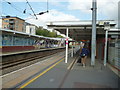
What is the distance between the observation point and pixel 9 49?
1783 centimetres

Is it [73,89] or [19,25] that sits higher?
[19,25]

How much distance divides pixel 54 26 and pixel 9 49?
33.0 ft

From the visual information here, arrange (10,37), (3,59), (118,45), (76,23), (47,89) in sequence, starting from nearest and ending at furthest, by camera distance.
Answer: (47,89), (118,45), (76,23), (3,59), (10,37)

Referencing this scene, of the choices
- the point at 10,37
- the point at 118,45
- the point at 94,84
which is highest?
the point at 10,37

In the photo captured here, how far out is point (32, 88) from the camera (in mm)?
4617

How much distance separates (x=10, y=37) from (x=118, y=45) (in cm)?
1419

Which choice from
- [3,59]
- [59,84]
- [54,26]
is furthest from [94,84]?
[3,59]

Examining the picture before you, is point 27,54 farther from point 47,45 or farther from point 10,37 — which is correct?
point 47,45

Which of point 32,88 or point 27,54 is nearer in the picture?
point 32,88

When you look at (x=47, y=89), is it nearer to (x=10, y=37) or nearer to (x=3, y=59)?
(x=3, y=59)

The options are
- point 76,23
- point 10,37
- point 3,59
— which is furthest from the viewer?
point 10,37

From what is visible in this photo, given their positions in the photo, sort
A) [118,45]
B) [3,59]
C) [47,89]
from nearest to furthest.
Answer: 1. [47,89]
2. [118,45]
3. [3,59]

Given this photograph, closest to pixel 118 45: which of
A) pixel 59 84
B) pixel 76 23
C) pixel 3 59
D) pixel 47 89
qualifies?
pixel 76 23

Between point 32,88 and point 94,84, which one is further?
point 94,84
